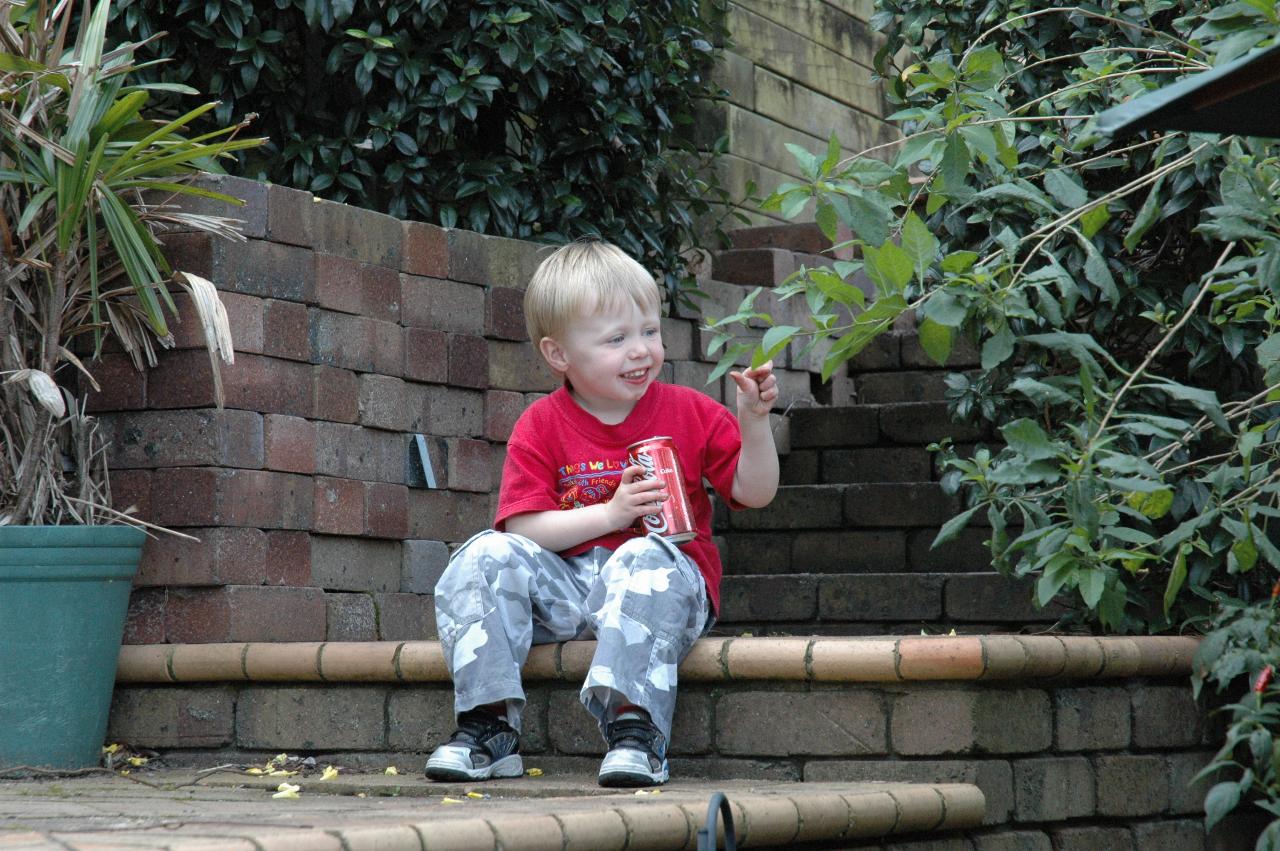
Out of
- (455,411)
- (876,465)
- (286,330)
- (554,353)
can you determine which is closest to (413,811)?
(554,353)

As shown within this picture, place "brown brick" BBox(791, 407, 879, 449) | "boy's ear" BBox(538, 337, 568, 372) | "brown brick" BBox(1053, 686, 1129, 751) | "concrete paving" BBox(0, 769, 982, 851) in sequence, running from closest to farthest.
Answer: "concrete paving" BBox(0, 769, 982, 851) < "brown brick" BBox(1053, 686, 1129, 751) < "boy's ear" BBox(538, 337, 568, 372) < "brown brick" BBox(791, 407, 879, 449)

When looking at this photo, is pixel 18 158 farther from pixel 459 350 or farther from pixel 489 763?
pixel 489 763

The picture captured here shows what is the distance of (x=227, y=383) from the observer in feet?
12.4

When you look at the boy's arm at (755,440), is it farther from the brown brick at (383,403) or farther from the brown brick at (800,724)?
the brown brick at (383,403)

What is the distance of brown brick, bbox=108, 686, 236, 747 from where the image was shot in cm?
369

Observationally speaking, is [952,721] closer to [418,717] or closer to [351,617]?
[418,717]

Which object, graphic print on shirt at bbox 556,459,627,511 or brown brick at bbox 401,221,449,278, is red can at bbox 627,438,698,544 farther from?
brown brick at bbox 401,221,449,278

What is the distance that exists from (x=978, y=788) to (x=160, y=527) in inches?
75.4

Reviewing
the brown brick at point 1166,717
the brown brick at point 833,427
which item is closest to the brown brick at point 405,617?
the brown brick at point 833,427

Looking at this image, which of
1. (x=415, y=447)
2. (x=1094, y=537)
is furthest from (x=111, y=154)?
(x=1094, y=537)

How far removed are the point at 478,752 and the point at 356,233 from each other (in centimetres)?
155

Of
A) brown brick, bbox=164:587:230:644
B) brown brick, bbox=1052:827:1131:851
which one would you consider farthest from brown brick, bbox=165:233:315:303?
brown brick, bbox=1052:827:1131:851

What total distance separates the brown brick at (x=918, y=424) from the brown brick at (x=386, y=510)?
173 cm

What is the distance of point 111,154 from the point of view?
12.1 feet
